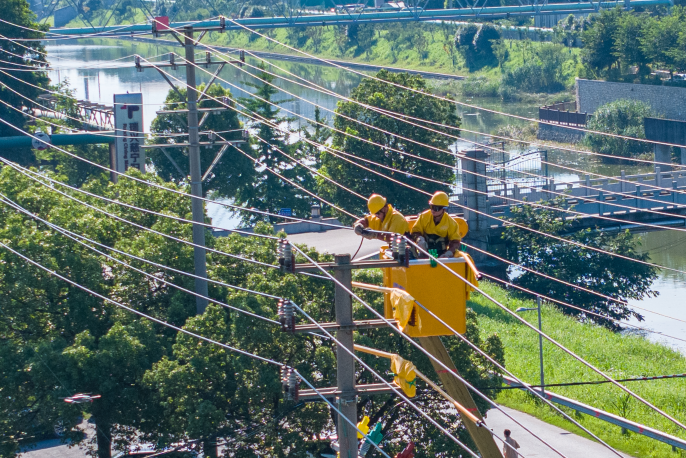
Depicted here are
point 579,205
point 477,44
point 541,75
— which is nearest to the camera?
point 579,205

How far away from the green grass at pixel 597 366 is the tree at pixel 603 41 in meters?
35.3

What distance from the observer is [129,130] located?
31.5 m

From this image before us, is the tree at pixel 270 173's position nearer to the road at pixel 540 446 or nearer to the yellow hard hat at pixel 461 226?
the road at pixel 540 446

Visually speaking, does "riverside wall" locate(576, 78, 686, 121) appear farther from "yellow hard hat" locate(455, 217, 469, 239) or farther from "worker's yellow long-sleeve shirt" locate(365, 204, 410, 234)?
"worker's yellow long-sleeve shirt" locate(365, 204, 410, 234)

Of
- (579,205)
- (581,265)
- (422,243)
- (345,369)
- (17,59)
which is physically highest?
(17,59)

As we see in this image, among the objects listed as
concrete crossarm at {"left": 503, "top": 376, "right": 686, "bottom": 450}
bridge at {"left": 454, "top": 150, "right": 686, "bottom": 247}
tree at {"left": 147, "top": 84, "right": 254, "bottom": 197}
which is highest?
tree at {"left": 147, "top": 84, "right": 254, "bottom": 197}

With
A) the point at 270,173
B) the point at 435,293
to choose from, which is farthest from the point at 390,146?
the point at 435,293

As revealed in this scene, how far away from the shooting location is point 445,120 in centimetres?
3384

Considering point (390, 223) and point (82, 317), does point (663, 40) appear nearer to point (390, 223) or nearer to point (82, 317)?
point (82, 317)

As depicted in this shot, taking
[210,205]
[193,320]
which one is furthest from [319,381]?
[210,205]

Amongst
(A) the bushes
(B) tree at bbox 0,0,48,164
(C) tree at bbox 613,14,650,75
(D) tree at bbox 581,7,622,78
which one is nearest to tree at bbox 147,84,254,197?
(B) tree at bbox 0,0,48,164

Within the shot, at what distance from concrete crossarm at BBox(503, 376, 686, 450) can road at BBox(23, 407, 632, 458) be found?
2.21 ft

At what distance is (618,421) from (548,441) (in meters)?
1.78

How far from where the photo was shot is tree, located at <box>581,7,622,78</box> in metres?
63.3
